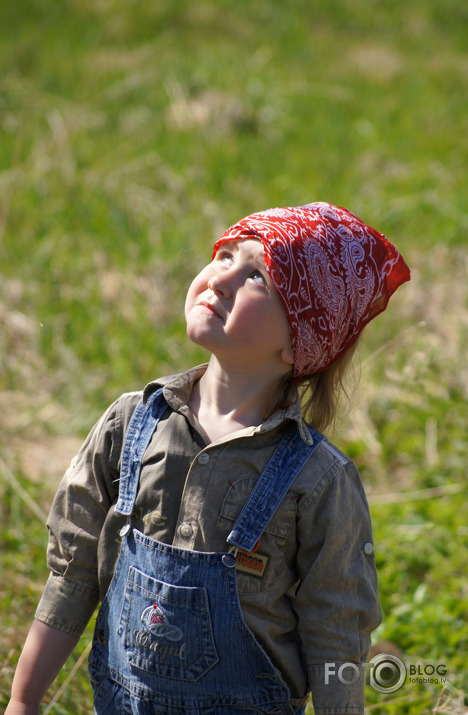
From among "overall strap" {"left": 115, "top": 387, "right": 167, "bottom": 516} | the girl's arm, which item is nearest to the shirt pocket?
"overall strap" {"left": 115, "top": 387, "right": 167, "bottom": 516}

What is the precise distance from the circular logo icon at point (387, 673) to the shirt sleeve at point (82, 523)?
1161 millimetres

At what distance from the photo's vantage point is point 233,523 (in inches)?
65.6

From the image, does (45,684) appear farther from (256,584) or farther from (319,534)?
(319,534)

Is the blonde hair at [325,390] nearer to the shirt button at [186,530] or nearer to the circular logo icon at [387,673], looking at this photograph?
the shirt button at [186,530]

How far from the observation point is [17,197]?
5.46 m

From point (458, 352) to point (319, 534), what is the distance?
280 centimetres

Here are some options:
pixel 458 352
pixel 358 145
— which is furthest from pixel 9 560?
pixel 358 145

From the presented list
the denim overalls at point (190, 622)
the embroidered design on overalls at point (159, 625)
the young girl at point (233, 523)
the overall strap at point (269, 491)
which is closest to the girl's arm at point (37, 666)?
the young girl at point (233, 523)

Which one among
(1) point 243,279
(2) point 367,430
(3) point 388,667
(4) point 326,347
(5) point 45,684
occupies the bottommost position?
(3) point 388,667

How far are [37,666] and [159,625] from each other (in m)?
0.35

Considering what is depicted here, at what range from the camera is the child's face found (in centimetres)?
168

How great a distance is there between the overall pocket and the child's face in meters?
0.52

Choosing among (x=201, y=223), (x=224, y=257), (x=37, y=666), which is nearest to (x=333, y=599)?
(x=37, y=666)

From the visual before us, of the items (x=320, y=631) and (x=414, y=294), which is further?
(x=414, y=294)
